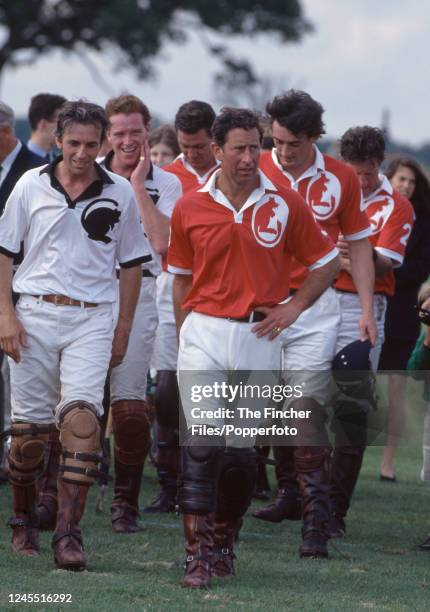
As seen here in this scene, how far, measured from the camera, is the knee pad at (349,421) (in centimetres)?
848

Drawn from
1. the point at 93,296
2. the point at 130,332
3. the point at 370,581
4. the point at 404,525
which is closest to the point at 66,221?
the point at 93,296

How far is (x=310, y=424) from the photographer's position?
26.3 ft

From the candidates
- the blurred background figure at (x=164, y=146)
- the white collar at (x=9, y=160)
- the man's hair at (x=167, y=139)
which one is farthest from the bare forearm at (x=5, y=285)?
the man's hair at (x=167, y=139)

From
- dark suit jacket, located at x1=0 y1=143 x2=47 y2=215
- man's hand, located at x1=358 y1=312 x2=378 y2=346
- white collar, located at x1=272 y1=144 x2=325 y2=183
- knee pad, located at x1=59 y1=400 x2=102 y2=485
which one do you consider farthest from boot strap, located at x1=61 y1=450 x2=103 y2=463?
dark suit jacket, located at x1=0 y1=143 x2=47 y2=215

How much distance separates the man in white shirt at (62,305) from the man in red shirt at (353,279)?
5.52 ft

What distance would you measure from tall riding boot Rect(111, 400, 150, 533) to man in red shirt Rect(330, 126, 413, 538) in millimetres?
1064

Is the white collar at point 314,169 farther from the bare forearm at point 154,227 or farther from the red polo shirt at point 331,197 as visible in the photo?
the bare forearm at point 154,227

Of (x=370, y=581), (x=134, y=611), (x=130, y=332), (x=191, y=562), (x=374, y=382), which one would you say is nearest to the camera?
(x=134, y=611)

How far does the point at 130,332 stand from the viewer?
25.9 feet

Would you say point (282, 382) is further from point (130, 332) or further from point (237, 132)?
point (237, 132)

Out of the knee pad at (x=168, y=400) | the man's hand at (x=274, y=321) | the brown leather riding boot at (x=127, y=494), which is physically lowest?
the brown leather riding boot at (x=127, y=494)

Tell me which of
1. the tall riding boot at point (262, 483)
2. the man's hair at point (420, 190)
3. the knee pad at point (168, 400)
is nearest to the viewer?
the knee pad at point (168, 400)

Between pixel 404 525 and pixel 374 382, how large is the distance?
1351mm

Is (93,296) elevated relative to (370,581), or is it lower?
elevated
